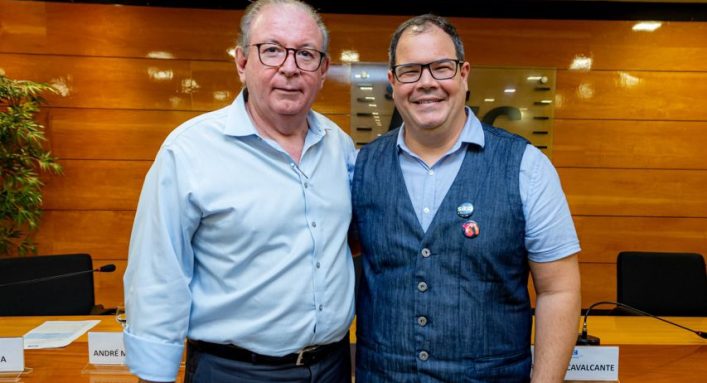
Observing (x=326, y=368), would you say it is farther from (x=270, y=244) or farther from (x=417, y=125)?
(x=417, y=125)

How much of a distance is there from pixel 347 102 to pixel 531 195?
3236 mm

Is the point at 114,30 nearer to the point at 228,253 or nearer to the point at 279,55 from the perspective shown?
the point at 279,55

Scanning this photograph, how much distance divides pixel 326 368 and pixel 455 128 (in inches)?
31.1

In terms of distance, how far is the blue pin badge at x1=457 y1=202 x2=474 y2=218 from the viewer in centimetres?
126

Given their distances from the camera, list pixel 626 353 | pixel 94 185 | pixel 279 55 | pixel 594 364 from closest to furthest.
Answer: pixel 279 55 → pixel 594 364 → pixel 626 353 → pixel 94 185

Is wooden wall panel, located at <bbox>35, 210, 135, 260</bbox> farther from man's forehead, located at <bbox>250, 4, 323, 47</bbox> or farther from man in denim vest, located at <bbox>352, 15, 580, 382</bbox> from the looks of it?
man in denim vest, located at <bbox>352, 15, 580, 382</bbox>

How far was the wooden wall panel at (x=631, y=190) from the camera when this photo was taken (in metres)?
4.42

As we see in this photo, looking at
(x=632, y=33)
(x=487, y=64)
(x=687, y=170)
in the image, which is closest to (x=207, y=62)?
(x=487, y=64)

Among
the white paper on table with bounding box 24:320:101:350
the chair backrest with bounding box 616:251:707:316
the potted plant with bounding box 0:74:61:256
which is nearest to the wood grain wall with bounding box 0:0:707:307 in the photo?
the potted plant with bounding box 0:74:61:256

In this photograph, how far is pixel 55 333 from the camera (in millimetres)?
2188

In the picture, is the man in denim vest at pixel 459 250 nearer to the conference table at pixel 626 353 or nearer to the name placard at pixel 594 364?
the name placard at pixel 594 364

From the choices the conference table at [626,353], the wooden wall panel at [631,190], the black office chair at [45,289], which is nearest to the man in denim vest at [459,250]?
the conference table at [626,353]

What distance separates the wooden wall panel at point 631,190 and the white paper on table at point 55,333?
4.00 meters

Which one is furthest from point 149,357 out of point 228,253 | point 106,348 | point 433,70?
point 433,70
